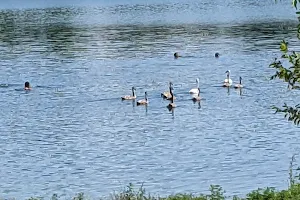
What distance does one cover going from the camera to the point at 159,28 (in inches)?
3391

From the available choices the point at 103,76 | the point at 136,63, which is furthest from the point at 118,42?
the point at 103,76

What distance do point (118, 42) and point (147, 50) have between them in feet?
29.0

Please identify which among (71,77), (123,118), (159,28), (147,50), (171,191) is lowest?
(171,191)

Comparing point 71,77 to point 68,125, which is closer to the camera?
point 68,125

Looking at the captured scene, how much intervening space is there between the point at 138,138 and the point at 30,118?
7.94m

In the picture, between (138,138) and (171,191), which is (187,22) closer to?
(138,138)

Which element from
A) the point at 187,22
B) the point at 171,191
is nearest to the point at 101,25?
the point at 187,22

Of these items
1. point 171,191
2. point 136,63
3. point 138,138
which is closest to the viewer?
point 171,191

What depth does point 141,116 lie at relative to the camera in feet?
130

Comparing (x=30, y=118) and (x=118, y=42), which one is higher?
(x=118, y=42)

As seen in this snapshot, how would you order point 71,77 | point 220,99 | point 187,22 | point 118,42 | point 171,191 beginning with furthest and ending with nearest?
point 187,22, point 118,42, point 71,77, point 220,99, point 171,191

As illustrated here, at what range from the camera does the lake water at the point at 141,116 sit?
26734 mm

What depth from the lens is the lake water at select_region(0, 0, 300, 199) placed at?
26734 millimetres

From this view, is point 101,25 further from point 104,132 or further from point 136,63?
point 104,132
